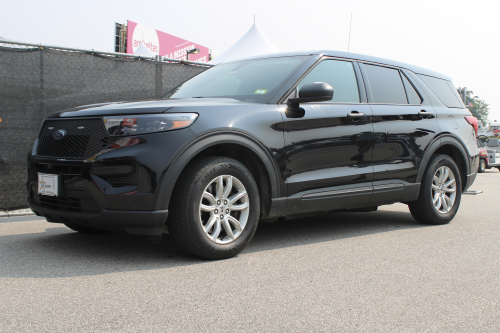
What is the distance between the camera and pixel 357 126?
4.89 metres

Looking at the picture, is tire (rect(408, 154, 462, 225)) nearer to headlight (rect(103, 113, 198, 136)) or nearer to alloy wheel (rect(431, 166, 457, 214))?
alloy wheel (rect(431, 166, 457, 214))

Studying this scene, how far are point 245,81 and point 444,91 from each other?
9.55ft

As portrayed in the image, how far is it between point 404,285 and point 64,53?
526 cm

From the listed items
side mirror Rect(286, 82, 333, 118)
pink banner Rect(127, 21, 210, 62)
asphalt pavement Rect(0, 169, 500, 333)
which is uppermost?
pink banner Rect(127, 21, 210, 62)

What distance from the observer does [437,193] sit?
591cm

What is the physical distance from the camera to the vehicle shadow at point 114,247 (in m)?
3.67

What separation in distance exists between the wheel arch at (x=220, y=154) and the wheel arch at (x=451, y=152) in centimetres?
211

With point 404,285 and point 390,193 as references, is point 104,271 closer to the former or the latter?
point 404,285

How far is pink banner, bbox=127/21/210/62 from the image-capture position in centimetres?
3994

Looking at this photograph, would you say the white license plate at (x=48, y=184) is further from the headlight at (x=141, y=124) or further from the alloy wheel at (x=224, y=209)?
the alloy wheel at (x=224, y=209)

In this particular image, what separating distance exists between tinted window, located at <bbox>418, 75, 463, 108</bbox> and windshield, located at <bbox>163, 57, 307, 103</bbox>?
212 cm

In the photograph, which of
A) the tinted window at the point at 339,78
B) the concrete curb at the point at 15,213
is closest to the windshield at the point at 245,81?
the tinted window at the point at 339,78

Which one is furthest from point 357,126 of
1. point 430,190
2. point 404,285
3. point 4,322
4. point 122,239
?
point 4,322

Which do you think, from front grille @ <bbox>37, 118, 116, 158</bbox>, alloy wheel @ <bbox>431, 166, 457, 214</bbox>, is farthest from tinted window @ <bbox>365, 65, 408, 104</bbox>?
front grille @ <bbox>37, 118, 116, 158</bbox>
